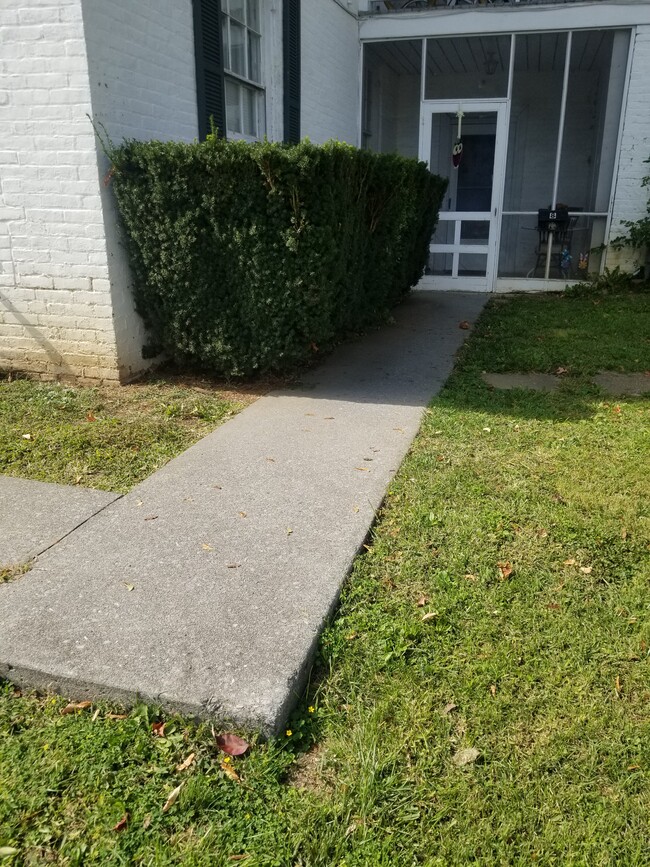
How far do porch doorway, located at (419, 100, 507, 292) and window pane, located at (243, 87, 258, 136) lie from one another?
3.65m

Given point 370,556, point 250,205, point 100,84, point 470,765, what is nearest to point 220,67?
point 100,84

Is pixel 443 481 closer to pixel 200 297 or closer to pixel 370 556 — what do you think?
pixel 370 556

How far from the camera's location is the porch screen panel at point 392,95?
1156 cm

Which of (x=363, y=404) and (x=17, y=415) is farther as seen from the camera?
(x=363, y=404)

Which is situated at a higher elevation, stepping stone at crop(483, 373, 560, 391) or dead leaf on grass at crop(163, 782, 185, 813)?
stepping stone at crop(483, 373, 560, 391)

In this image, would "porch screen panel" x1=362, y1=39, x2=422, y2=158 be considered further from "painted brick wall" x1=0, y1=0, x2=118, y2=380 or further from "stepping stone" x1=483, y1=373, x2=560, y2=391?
"painted brick wall" x1=0, y1=0, x2=118, y2=380

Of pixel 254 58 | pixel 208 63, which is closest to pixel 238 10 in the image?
pixel 254 58

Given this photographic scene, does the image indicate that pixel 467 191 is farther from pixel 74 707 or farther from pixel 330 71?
pixel 74 707

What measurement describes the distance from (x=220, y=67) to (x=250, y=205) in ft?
8.27

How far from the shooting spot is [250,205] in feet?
16.0

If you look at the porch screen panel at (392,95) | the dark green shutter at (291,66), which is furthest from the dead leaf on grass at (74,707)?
the porch screen panel at (392,95)

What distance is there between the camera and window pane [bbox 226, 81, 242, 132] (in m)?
7.23

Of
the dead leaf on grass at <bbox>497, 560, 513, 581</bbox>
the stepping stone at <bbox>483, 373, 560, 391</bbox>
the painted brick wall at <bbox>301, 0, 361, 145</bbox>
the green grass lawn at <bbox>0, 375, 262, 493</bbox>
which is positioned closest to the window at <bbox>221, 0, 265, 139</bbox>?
the painted brick wall at <bbox>301, 0, 361, 145</bbox>

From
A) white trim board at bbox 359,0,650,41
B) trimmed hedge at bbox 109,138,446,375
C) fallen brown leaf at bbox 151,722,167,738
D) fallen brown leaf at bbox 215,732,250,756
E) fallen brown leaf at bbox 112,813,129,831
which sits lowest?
fallen brown leaf at bbox 112,813,129,831
